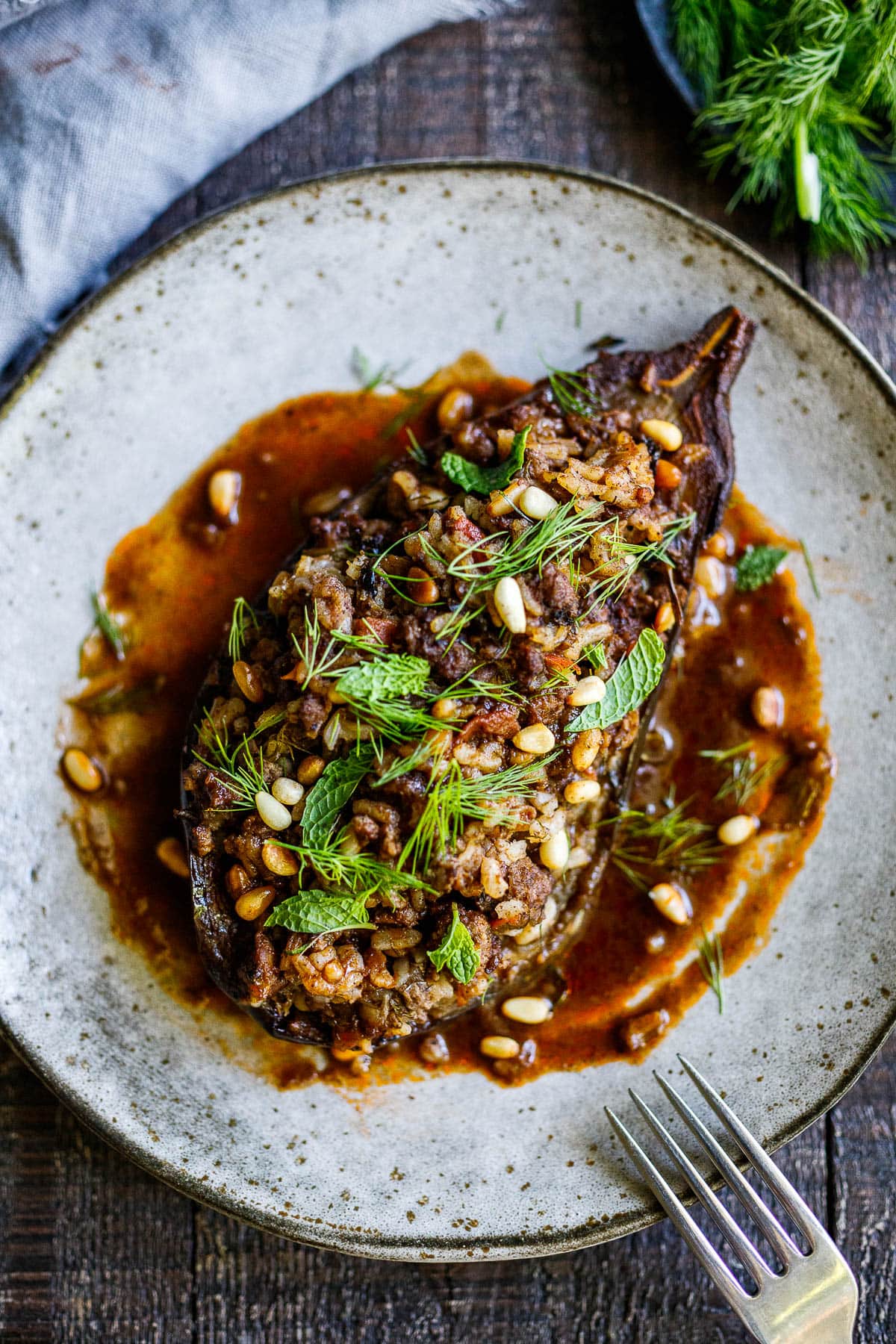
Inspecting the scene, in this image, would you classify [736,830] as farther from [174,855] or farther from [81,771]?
[81,771]

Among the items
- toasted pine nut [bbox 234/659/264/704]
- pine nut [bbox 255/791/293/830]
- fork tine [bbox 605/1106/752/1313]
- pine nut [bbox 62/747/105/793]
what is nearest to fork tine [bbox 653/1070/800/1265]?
fork tine [bbox 605/1106/752/1313]

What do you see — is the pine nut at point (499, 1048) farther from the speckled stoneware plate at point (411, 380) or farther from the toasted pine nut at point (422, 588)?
the toasted pine nut at point (422, 588)

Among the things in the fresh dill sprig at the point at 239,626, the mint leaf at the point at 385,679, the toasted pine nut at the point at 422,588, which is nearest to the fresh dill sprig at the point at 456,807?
the mint leaf at the point at 385,679

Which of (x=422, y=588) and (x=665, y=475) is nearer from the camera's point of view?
(x=422, y=588)

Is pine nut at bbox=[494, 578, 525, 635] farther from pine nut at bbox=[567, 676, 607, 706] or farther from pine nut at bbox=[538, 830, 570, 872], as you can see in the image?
pine nut at bbox=[538, 830, 570, 872]

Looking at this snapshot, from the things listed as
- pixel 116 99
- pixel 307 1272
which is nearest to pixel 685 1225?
pixel 307 1272
